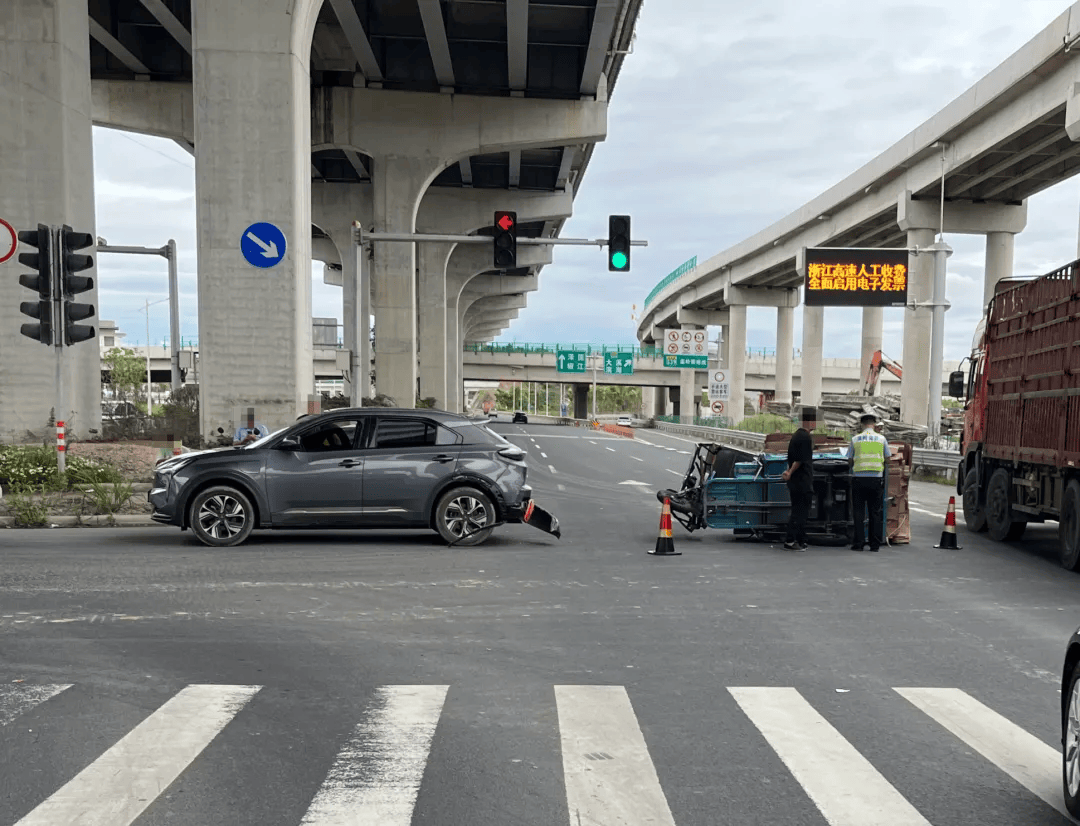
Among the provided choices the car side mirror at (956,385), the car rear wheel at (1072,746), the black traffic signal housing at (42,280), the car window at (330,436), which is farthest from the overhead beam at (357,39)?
the car rear wheel at (1072,746)

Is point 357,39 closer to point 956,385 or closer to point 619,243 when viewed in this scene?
point 619,243

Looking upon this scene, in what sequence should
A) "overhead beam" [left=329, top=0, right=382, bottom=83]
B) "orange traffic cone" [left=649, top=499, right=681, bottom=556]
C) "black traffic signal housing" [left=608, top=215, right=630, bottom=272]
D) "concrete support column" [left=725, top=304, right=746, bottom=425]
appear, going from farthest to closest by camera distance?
"concrete support column" [left=725, top=304, right=746, bottom=425], "overhead beam" [left=329, top=0, right=382, bottom=83], "black traffic signal housing" [left=608, top=215, right=630, bottom=272], "orange traffic cone" [left=649, top=499, right=681, bottom=556]

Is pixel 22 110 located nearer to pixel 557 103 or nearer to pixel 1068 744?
pixel 557 103

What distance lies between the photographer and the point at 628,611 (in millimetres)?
9062

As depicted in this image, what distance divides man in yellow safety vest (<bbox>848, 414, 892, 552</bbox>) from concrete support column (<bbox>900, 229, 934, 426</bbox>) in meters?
28.4

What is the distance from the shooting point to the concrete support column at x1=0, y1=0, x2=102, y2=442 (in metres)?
21.3

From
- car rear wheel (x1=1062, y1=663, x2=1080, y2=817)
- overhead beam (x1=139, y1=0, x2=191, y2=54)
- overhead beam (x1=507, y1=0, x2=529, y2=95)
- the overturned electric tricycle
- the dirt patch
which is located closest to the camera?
car rear wheel (x1=1062, y1=663, x2=1080, y2=817)

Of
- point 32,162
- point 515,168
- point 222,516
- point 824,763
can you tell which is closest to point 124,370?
point 515,168

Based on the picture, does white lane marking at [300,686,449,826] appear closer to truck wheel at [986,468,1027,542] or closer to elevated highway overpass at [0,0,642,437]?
truck wheel at [986,468,1027,542]

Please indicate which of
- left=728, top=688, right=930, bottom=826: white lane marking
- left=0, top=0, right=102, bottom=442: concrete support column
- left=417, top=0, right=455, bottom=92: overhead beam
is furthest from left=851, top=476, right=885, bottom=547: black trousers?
left=417, top=0, right=455, bottom=92: overhead beam

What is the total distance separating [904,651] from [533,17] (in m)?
26.4

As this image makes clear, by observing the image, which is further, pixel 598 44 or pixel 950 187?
pixel 950 187

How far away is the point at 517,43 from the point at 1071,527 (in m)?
23.6

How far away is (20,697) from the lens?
20.0 feet
